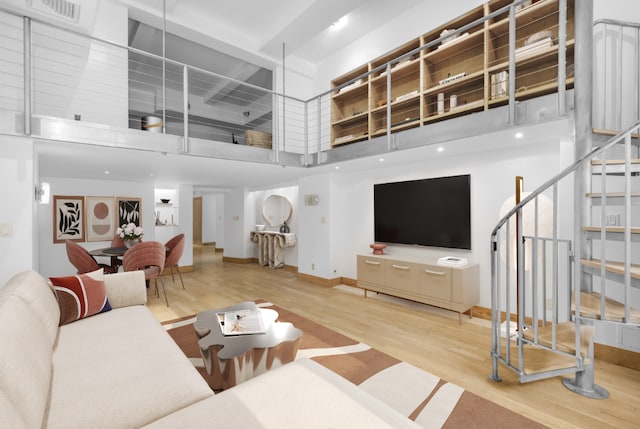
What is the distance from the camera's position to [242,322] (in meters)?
2.37

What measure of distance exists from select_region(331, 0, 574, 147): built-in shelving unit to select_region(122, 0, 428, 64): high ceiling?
2.07 feet

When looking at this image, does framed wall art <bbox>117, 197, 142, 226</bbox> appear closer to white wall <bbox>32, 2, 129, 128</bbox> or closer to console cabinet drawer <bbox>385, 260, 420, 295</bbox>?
white wall <bbox>32, 2, 129, 128</bbox>

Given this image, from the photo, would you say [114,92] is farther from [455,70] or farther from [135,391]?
[455,70]

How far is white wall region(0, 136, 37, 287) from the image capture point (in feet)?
8.94

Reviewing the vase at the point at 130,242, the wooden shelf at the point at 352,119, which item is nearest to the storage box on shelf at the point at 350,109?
the wooden shelf at the point at 352,119

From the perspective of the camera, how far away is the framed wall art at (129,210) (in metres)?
6.00

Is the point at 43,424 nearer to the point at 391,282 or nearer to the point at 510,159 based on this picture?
the point at 391,282

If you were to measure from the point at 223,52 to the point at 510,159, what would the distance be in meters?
4.74

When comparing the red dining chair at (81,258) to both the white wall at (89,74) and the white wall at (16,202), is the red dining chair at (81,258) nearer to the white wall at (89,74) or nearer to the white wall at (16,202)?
the white wall at (16,202)

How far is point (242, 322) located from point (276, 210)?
16.4 ft

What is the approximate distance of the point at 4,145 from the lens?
2.72 meters

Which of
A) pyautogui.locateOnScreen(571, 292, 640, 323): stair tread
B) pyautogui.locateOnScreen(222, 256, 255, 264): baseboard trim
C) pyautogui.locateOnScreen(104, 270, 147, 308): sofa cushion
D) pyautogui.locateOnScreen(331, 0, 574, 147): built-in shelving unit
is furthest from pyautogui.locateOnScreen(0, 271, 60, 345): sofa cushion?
pyautogui.locateOnScreen(222, 256, 255, 264): baseboard trim

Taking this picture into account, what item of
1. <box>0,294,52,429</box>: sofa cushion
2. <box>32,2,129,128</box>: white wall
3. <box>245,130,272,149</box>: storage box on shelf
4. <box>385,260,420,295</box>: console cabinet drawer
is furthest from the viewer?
<box>245,130,272,149</box>: storage box on shelf

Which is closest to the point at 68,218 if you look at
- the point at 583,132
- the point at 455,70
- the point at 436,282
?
the point at 436,282
